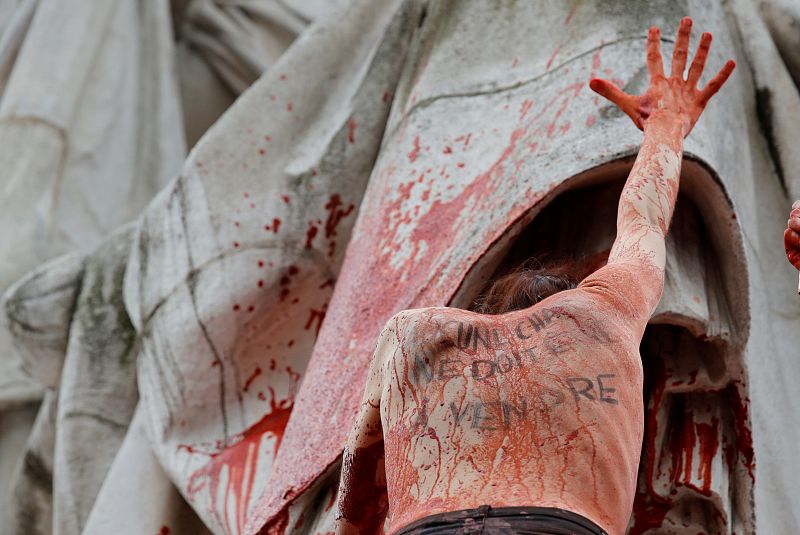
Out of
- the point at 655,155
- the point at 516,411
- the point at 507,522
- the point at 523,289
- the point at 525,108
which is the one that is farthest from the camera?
the point at 525,108

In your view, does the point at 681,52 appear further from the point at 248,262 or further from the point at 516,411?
the point at 248,262

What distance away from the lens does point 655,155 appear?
2.58 metres

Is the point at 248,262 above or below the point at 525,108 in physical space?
below

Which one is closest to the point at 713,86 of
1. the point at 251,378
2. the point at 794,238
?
the point at 794,238

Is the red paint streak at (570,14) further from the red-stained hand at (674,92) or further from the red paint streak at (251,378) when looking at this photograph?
the red paint streak at (251,378)

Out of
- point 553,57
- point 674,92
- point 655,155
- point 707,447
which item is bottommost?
point 707,447

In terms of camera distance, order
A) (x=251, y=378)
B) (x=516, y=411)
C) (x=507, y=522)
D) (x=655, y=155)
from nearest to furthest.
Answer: (x=507, y=522), (x=516, y=411), (x=655, y=155), (x=251, y=378)

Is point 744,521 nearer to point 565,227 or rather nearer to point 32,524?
point 565,227

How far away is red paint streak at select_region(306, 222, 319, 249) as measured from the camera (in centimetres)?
340

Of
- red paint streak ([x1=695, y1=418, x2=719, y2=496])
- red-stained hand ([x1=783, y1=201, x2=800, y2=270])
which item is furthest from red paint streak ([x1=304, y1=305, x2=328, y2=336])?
red-stained hand ([x1=783, y1=201, x2=800, y2=270])

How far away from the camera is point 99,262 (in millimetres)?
3703

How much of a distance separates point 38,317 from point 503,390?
63.7 inches

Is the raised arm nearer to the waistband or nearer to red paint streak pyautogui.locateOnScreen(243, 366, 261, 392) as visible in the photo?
the waistband

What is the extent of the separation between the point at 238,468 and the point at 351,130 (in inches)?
23.6
